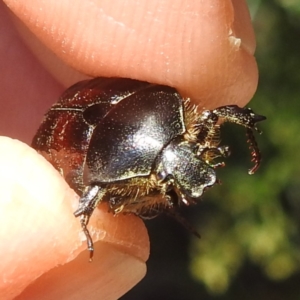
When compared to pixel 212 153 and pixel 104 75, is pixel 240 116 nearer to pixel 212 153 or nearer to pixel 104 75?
pixel 212 153

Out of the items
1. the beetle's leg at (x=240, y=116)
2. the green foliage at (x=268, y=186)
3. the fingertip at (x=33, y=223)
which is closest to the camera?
the fingertip at (x=33, y=223)

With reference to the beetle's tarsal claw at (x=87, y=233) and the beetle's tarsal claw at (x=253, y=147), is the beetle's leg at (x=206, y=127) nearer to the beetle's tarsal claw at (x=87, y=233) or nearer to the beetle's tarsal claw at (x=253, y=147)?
the beetle's tarsal claw at (x=253, y=147)

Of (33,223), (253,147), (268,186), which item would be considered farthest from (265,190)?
(33,223)

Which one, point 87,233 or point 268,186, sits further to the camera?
point 268,186

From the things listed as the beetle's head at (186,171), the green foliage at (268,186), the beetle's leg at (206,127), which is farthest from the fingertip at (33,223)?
the green foliage at (268,186)

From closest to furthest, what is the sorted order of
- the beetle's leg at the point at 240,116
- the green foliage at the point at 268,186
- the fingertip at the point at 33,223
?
1. the fingertip at the point at 33,223
2. the beetle's leg at the point at 240,116
3. the green foliage at the point at 268,186

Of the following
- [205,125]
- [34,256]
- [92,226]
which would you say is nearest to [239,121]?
[205,125]

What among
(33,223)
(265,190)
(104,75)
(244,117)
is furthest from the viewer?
(265,190)

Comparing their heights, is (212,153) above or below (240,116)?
below
